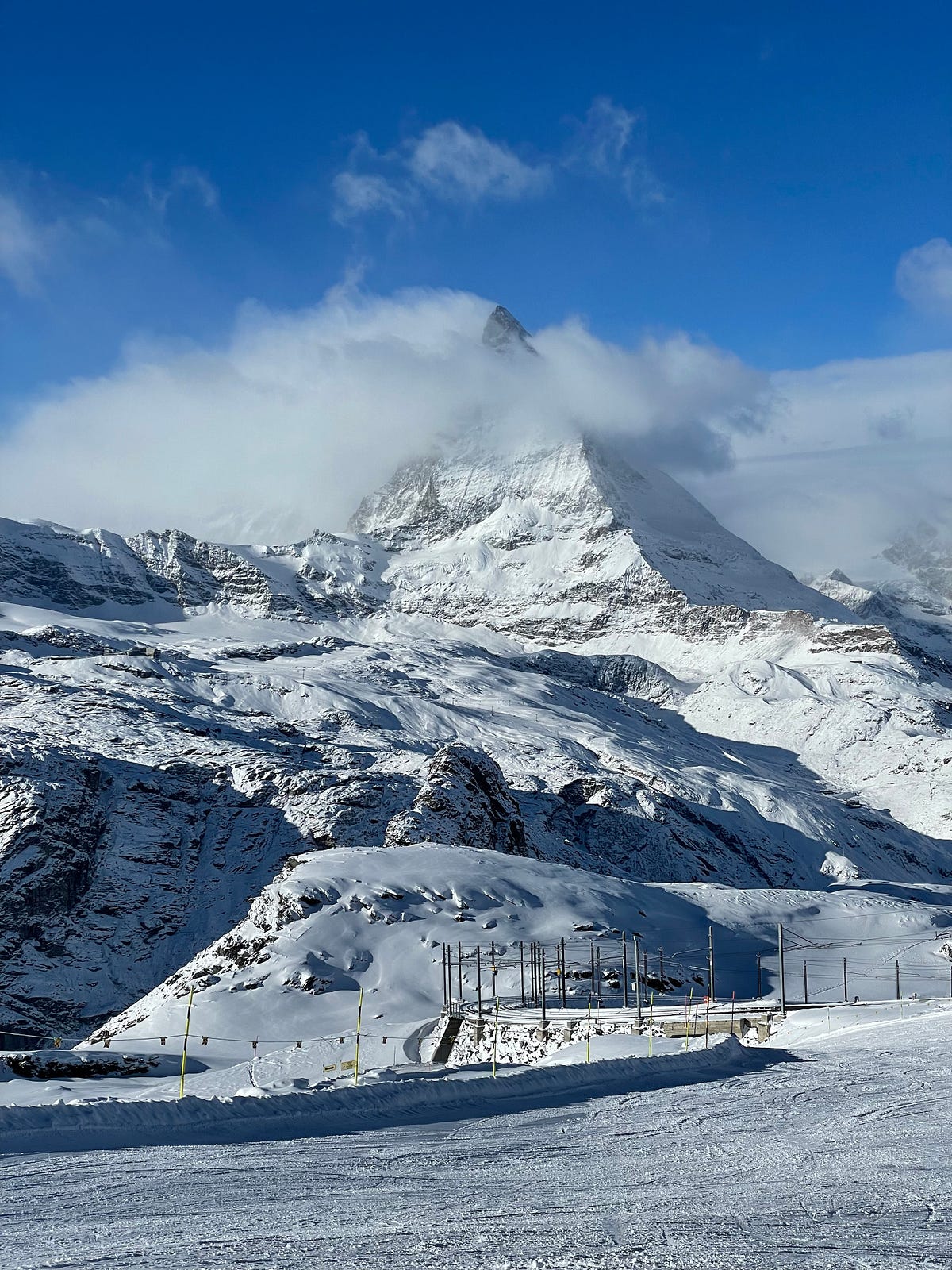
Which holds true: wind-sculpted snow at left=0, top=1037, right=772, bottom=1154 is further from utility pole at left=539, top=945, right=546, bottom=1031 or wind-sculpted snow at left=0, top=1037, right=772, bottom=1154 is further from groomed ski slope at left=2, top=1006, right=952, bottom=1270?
utility pole at left=539, top=945, right=546, bottom=1031

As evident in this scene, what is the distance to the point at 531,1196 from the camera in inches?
551

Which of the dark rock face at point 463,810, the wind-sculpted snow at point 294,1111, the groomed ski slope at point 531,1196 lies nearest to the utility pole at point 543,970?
the wind-sculpted snow at point 294,1111

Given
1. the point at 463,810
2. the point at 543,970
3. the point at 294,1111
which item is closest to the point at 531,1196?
the point at 294,1111

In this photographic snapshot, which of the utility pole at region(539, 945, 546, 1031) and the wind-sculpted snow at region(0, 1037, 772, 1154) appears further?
the utility pole at region(539, 945, 546, 1031)

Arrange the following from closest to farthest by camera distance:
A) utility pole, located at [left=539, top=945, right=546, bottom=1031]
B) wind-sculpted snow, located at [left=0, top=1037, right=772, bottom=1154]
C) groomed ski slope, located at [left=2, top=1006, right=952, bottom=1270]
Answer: groomed ski slope, located at [left=2, top=1006, right=952, bottom=1270] < wind-sculpted snow, located at [left=0, top=1037, right=772, bottom=1154] < utility pole, located at [left=539, top=945, right=546, bottom=1031]

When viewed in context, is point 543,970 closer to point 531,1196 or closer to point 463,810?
point 463,810

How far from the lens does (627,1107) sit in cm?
2306

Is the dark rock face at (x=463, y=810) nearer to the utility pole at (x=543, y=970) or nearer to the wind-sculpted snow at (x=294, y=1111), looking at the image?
the utility pole at (x=543, y=970)

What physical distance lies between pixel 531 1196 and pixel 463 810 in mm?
118402

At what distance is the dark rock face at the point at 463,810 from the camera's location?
126 m

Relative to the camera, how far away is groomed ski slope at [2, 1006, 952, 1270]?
36.5 feet

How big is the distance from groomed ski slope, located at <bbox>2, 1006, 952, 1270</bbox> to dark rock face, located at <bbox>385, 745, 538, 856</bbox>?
103 m

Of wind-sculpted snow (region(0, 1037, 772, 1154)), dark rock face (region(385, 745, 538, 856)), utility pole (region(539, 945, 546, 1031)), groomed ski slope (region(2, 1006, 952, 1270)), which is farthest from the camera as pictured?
dark rock face (region(385, 745, 538, 856))

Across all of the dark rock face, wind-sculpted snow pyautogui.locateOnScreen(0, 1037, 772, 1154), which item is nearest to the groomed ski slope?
wind-sculpted snow pyautogui.locateOnScreen(0, 1037, 772, 1154)
